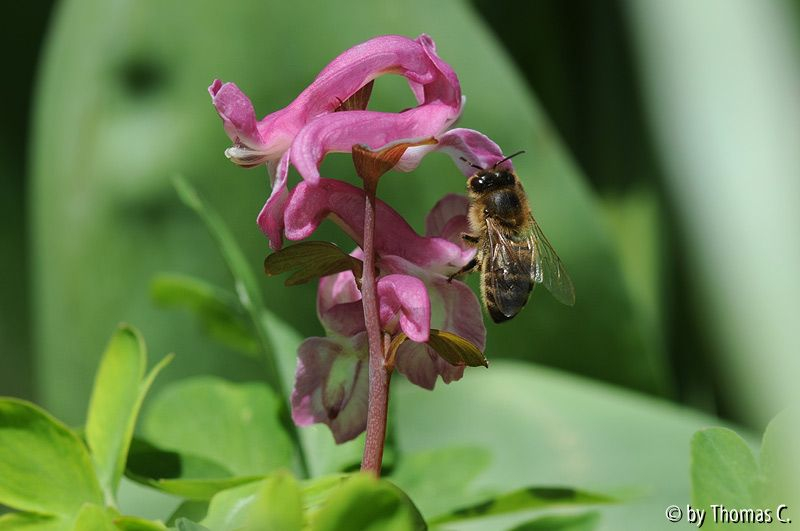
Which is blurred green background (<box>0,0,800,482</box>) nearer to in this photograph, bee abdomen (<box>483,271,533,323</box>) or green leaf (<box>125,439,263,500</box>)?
bee abdomen (<box>483,271,533,323</box>)

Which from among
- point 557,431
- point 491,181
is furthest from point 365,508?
point 557,431

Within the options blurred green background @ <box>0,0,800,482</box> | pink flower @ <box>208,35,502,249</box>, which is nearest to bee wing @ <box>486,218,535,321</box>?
pink flower @ <box>208,35,502,249</box>

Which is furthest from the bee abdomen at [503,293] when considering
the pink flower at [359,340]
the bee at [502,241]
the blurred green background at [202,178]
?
the blurred green background at [202,178]

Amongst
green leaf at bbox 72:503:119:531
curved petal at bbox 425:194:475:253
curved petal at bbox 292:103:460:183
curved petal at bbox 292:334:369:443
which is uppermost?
curved petal at bbox 292:103:460:183

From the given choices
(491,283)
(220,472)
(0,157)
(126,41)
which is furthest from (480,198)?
(0,157)

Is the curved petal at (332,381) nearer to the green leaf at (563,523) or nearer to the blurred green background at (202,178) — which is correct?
the green leaf at (563,523)

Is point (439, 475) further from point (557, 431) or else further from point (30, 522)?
point (557, 431)
